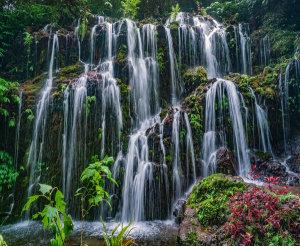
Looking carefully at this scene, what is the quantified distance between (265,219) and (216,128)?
17.4ft

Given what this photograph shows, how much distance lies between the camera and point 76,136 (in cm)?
746

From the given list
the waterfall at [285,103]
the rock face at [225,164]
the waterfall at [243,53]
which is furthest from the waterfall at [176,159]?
the waterfall at [243,53]

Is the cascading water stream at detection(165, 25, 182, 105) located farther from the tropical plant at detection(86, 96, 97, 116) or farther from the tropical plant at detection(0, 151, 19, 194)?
the tropical plant at detection(0, 151, 19, 194)

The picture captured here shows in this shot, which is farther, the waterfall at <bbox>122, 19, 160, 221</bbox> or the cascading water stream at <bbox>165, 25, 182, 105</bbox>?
the cascading water stream at <bbox>165, 25, 182, 105</bbox>

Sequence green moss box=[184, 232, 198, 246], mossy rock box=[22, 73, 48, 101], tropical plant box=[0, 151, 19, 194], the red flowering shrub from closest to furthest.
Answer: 1. the red flowering shrub
2. green moss box=[184, 232, 198, 246]
3. tropical plant box=[0, 151, 19, 194]
4. mossy rock box=[22, 73, 48, 101]

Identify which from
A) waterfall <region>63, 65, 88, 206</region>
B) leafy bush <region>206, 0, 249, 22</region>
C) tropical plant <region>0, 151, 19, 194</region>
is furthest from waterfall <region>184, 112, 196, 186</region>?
leafy bush <region>206, 0, 249, 22</region>

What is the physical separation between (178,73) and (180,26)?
368 centimetres

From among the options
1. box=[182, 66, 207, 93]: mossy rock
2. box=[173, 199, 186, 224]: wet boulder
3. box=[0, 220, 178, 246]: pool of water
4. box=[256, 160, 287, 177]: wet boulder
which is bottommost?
box=[0, 220, 178, 246]: pool of water

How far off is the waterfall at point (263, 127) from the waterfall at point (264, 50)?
18.5 ft

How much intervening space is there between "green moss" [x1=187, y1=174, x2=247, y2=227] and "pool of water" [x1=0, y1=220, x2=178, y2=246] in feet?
3.94

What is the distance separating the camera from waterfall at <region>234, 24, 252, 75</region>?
43.6ft

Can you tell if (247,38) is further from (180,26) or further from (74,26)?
(74,26)

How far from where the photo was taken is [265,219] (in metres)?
2.99

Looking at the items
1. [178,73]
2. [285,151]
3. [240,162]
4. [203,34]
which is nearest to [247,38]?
[203,34]
